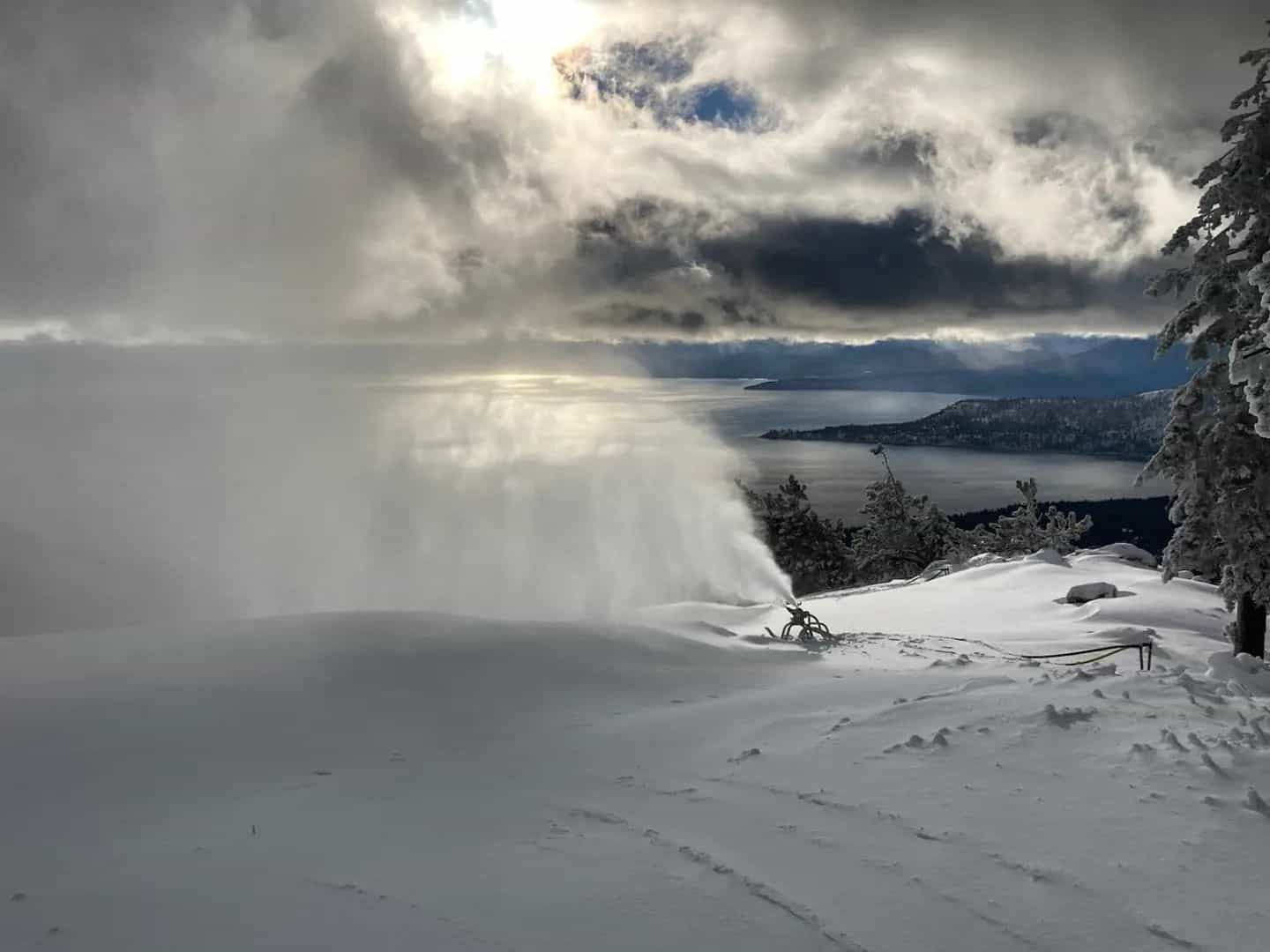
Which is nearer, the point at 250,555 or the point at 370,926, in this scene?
the point at 370,926

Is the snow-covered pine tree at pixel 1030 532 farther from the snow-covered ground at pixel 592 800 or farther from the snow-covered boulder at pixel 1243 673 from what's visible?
the snow-covered ground at pixel 592 800

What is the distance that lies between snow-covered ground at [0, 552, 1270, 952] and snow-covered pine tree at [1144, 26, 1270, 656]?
7.39 m

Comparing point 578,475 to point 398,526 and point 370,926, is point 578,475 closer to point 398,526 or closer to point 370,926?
point 398,526

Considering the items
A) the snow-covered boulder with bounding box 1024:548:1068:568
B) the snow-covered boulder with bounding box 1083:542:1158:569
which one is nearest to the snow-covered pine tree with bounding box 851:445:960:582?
the snow-covered boulder with bounding box 1083:542:1158:569

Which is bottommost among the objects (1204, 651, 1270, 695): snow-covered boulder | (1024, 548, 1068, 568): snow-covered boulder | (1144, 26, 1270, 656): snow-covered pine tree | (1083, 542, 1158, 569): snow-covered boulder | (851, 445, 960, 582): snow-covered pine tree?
(851, 445, 960, 582): snow-covered pine tree

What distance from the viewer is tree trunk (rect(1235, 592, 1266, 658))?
1712 cm

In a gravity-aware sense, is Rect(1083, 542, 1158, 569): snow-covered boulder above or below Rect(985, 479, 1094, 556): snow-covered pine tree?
above

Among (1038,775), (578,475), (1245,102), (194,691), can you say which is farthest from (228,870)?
(578,475)

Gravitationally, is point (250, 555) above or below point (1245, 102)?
below

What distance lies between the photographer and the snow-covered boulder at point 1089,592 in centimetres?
2345

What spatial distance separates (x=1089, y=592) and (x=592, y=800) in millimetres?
21902

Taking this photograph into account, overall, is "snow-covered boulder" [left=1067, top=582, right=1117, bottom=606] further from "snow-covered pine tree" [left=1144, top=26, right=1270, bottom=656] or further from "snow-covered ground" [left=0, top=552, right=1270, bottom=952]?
"snow-covered ground" [left=0, top=552, right=1270, bottom=952]

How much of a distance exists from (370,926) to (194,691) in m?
5.30

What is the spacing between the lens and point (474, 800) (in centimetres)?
663
